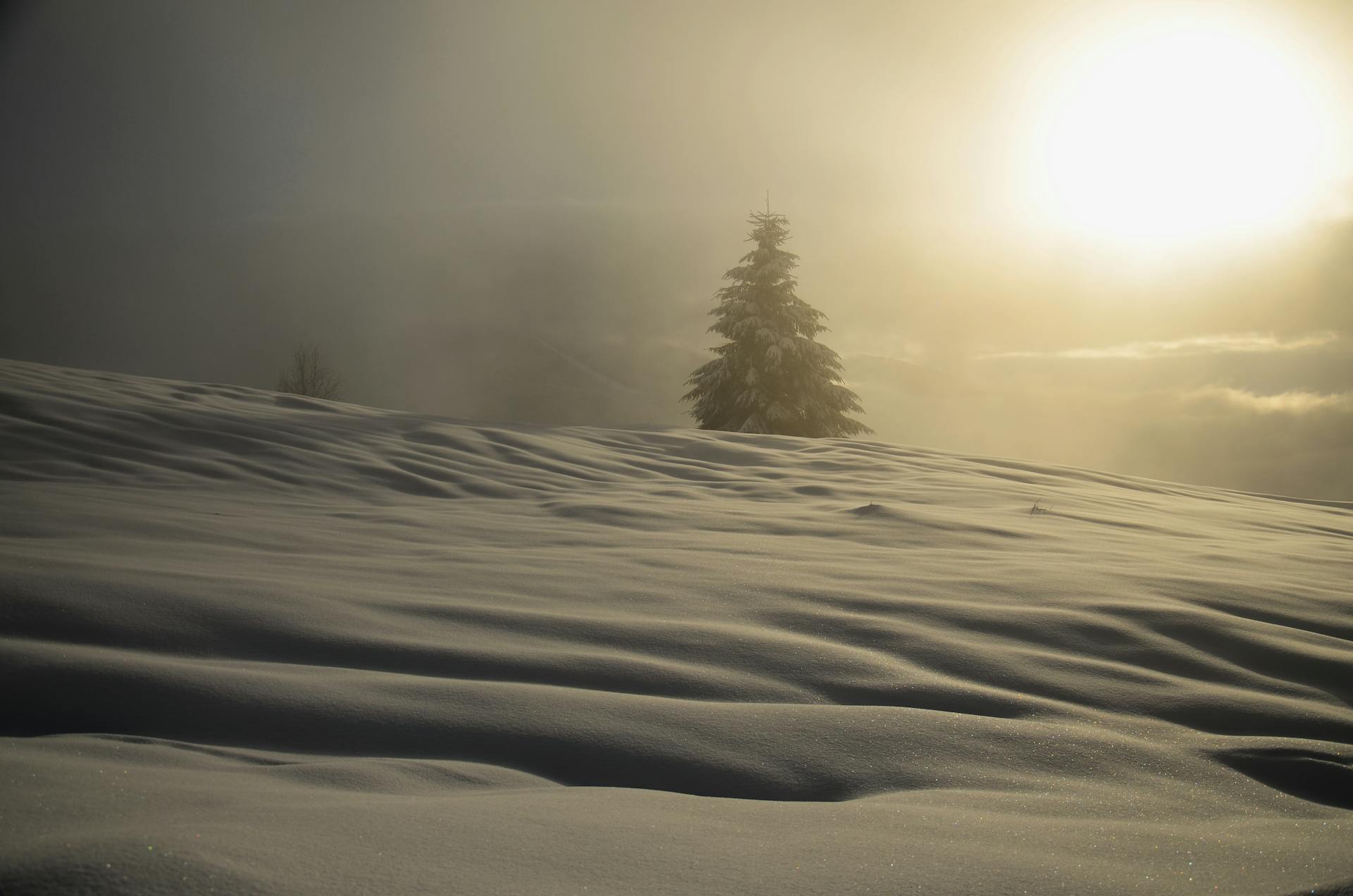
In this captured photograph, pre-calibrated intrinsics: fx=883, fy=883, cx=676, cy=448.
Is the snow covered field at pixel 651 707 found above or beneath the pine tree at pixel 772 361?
beneath

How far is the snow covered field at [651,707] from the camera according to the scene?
0.94 m

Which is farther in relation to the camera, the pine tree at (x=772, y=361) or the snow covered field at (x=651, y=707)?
the pine tree at (x=772, y=361)

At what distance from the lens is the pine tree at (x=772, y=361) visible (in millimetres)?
20312

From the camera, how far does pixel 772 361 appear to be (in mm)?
20297

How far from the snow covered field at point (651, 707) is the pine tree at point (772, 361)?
663 inches

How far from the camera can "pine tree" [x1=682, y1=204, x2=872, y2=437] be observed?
66.6 feet

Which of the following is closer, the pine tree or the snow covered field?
the snow covered field

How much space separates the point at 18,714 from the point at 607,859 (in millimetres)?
992

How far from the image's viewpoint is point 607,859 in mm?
927

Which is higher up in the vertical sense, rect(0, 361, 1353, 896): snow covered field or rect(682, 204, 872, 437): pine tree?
rect(682, 204, 872, 437): pine tree

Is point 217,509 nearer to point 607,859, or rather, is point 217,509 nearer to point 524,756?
point 524,756

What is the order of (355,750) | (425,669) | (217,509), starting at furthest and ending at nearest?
(217,509)
(425,669)
(355,750)

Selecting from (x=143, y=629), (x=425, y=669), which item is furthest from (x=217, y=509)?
(x=425, y=669)

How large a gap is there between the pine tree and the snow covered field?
16829mm
